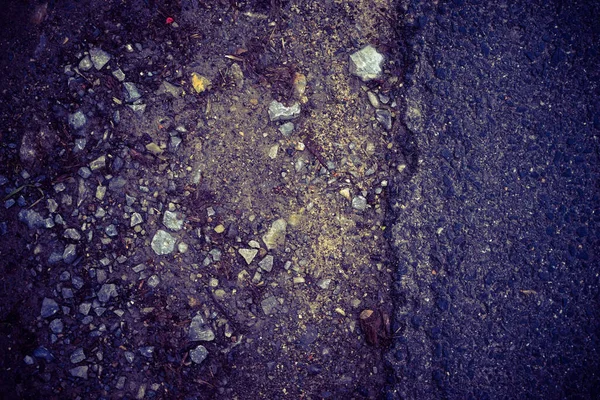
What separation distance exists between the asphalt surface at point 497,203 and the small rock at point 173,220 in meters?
1.06

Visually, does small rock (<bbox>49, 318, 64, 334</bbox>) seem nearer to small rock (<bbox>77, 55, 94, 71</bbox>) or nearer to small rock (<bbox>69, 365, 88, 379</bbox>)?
small rock (<bbox>69, 365, 88, 379</bbox>)

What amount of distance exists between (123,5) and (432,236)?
1935 millimetres

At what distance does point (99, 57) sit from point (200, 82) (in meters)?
0.51

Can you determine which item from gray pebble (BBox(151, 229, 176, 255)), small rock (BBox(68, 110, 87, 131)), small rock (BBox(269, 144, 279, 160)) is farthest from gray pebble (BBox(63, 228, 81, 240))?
small rock (BBox(269, 144, 279, 160))

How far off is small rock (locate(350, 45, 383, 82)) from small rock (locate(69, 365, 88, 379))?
1.96 meters

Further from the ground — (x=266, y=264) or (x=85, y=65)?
(x=85, y=65)

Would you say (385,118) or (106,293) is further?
(385,118)

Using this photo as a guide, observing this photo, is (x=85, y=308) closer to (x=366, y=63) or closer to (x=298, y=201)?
(x=298, y=201)

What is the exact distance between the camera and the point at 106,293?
5.96 ft

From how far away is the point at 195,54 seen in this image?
6.23ft

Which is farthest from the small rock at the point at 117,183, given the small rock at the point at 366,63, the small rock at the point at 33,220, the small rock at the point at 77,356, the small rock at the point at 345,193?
the small rock at the point at 366,63

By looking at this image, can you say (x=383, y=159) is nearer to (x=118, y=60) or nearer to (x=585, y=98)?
(x=585, y=98)

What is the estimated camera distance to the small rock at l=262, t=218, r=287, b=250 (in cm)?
187

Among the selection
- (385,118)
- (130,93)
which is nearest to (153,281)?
(130,93)
